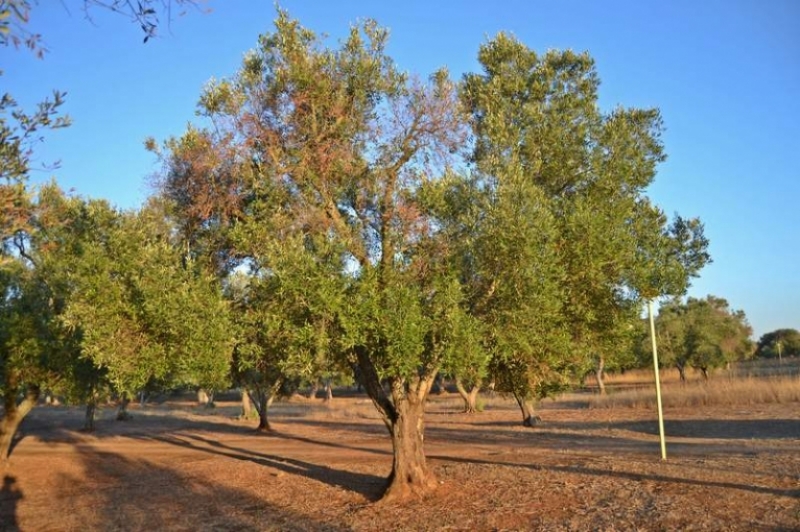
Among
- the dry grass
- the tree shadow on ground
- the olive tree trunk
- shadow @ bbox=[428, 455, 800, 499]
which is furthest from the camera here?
the dry grass

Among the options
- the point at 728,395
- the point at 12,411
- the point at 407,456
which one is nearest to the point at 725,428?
the point at 728,395

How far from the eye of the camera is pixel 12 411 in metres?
21.9

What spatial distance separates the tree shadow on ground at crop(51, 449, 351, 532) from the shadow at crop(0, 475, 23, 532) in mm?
1073

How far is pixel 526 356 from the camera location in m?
13.7

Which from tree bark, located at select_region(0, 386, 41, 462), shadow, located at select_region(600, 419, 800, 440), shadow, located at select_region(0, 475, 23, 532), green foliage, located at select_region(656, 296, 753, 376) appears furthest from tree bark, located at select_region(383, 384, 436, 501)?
green foliage, located at select_region(656, 296, 753, 376)

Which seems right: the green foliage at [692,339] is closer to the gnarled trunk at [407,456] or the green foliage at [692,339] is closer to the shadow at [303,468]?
the shadow at [303,468]

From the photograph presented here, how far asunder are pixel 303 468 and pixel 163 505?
5778 millimetres

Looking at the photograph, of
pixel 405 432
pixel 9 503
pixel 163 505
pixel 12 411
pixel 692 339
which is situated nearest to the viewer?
pixel 405 432

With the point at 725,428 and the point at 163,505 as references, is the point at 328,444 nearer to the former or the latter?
the point at 163,505

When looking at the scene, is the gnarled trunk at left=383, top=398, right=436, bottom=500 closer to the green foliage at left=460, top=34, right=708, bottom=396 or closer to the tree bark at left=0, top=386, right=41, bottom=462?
the green foliage at left=460, top=34, right=708, bottom=396

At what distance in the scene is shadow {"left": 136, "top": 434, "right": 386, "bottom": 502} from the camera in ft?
55.4

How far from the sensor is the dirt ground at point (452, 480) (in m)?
12.4

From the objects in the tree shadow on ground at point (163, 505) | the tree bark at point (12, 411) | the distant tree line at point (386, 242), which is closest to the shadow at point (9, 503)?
the tree shadow on ground at point (163, 505)

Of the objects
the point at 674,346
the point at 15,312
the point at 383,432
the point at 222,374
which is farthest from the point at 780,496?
the point at 674,346
